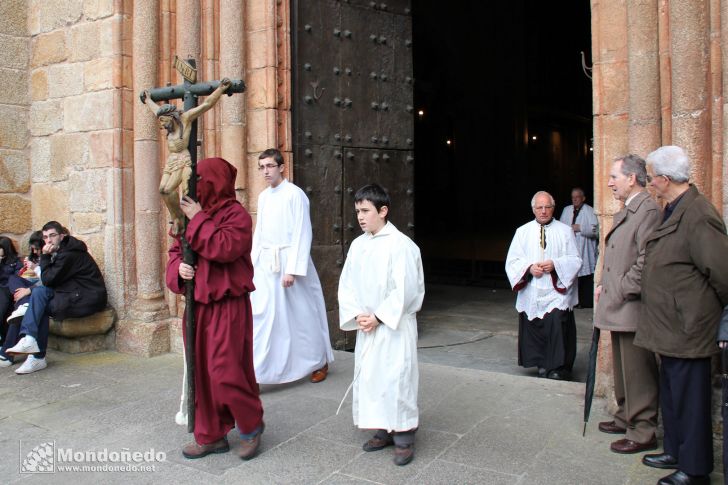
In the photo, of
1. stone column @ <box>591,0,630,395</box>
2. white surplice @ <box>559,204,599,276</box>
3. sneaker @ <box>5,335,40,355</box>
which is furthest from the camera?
white surplice @ <box>559,204,599,276</box>

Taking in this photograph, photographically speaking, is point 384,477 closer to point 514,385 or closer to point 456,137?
point 514,385

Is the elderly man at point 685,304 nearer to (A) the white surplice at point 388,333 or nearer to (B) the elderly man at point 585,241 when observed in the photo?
(A) the white surplice at point 388,333

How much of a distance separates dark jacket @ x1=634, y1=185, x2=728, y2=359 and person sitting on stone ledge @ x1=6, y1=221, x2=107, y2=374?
190 inches

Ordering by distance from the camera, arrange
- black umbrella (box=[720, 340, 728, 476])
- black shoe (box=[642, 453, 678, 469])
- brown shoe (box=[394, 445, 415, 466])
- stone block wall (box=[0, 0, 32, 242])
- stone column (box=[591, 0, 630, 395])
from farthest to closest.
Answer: stone block wall (box=[0, 0, 32, 242]) → stone column (box=[591, 0, 630, 395]) → brown shoe (box=[394, 445, 415, 466]) → black shoe (box=[642, 453, 678, 469]) → black umbrella (box=[720, 340, 728, 476])

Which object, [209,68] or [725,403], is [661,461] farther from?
[209,68]

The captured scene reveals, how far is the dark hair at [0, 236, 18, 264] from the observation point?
6.32m

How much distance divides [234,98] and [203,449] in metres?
3.41

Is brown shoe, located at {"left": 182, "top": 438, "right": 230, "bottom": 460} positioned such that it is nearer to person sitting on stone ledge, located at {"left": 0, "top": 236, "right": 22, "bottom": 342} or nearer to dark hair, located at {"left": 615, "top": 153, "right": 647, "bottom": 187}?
dark hair, located at {"left": 615, "top": 153, "right": 647, "bottom": 187}

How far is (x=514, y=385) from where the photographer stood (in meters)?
4.93

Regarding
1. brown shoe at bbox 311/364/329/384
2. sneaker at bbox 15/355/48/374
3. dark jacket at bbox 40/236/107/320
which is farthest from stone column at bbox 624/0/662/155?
sneaker at bbox 15/355/48/374

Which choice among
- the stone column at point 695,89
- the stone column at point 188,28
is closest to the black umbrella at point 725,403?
the stone column at point 695,89

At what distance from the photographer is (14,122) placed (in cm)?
711

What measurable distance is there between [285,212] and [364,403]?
2025 millimetres

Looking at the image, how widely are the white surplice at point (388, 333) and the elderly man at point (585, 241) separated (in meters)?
6.03
